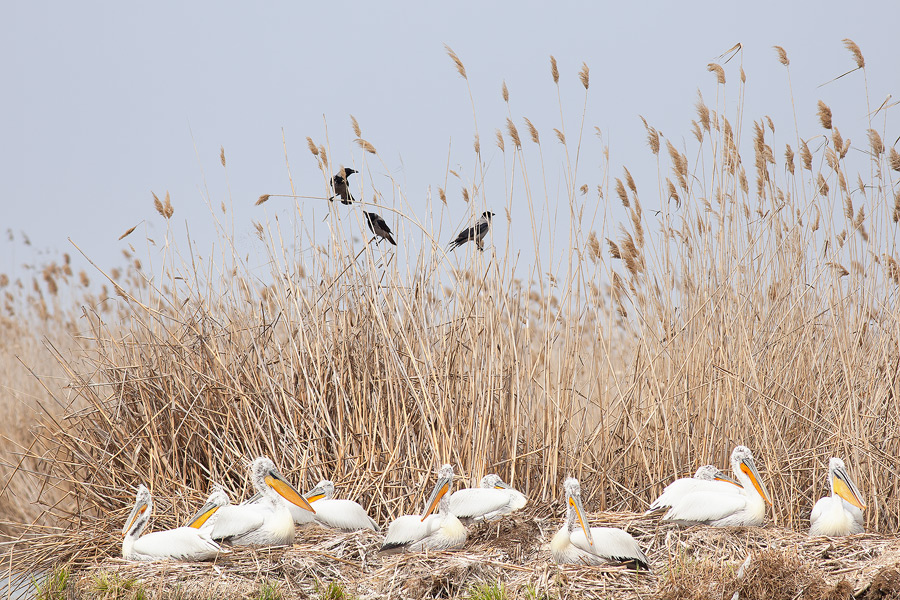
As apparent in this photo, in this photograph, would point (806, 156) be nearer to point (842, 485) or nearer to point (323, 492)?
point (842, 485)

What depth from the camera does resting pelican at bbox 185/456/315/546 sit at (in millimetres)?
3576

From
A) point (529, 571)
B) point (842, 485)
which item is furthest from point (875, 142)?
point (529, 571)

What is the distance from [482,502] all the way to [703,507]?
98 cm

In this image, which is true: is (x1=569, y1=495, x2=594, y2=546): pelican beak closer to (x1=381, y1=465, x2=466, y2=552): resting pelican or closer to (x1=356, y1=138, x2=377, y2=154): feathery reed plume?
(x1=381, y1=465, x2=466, y2=552): resting pelican

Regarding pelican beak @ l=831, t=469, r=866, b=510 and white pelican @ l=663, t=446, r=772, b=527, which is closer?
white pelican @ l=663, t=446, r=772, b=527

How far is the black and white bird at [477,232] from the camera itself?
4.23m

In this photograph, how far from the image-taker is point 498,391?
4.38 m

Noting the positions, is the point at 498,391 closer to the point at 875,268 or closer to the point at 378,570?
the point at 378,570

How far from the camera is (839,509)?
374cm

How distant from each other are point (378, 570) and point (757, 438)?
2111mm

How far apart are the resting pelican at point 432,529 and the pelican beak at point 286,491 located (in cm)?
40

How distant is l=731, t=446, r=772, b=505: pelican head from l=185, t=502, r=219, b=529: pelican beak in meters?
2.45

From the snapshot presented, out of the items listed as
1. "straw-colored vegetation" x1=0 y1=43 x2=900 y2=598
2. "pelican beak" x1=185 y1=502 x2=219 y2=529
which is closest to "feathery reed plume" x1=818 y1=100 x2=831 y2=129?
"straw-colored vegetation" x1=0 y1=43 x2=900 y2=598

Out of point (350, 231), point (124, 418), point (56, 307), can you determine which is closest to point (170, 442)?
point (124, 418)
